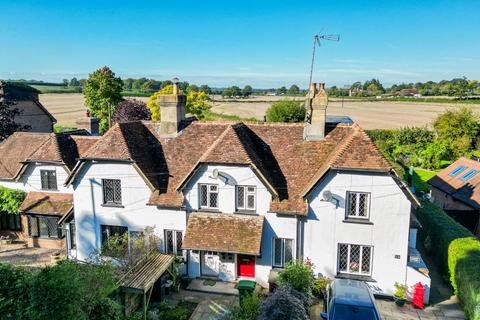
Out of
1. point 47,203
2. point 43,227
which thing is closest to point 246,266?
point 47,203

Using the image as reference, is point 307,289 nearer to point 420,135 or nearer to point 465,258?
point 465,258

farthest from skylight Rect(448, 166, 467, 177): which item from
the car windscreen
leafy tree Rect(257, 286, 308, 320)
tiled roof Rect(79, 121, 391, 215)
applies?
leafy tree Rect(257, 286, 308, 320)

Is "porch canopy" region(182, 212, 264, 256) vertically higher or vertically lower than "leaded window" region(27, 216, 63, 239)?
higher

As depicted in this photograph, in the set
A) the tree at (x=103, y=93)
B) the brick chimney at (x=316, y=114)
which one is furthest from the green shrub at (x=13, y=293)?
A: the tree at (x=103, y=93)

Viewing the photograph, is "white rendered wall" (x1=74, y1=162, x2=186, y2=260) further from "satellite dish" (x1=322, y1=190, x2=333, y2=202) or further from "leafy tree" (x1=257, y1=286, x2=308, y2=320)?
"leafy tree" (x1=257, y1=286, x2=308, y2=320)

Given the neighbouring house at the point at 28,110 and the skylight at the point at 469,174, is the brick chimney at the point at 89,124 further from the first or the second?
the skylight at the point at 469,174

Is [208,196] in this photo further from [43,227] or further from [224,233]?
[43,227]
